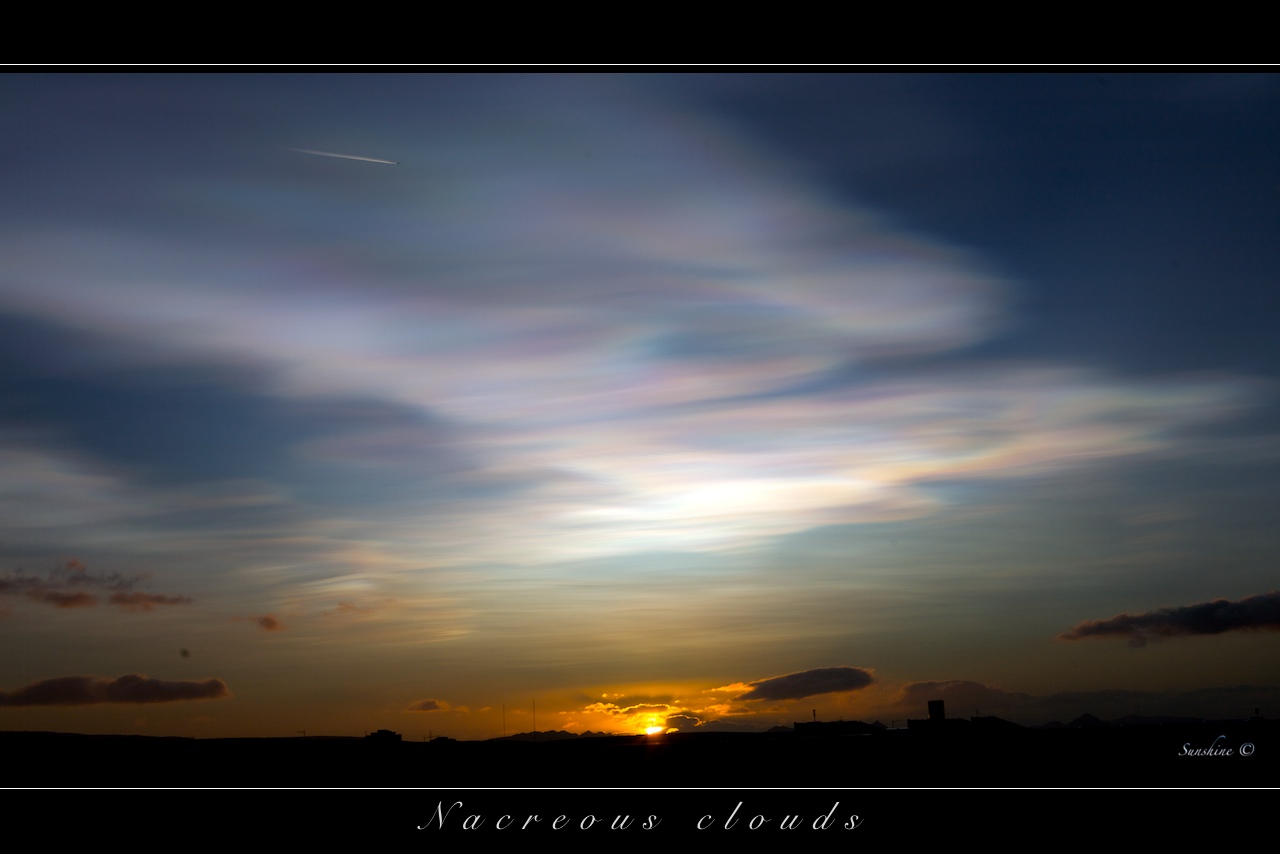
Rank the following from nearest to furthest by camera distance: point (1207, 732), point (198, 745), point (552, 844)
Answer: point (552, 844), point (1207, 732), point (198, 745)

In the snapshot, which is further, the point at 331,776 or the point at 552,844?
the point at 331,776

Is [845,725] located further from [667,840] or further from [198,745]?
[198,745]
